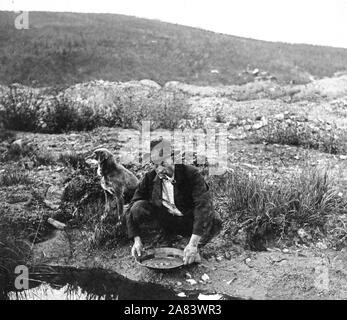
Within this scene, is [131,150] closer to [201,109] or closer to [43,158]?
[43,158]

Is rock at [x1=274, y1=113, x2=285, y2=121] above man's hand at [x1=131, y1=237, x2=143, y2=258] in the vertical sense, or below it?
above

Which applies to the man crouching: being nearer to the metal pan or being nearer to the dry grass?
the metal pan

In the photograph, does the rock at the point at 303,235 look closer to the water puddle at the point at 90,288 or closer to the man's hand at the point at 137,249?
the water puddle at the point at 90,288

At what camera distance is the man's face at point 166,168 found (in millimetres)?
4113

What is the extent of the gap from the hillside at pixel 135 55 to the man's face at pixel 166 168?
6.94 m

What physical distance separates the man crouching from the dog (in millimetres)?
295

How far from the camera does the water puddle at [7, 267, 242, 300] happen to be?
160 inches

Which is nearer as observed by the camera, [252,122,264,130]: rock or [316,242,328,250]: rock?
[316,242,328,250]: rock

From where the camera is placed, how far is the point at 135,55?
15.2m

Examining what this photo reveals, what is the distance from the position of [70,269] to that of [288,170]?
2908 mm
